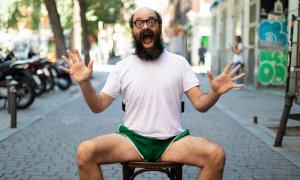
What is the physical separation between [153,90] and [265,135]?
15.2ft

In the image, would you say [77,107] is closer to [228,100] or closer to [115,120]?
[115,120]

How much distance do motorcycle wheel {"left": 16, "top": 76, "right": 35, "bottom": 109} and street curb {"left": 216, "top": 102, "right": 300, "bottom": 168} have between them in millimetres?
4345

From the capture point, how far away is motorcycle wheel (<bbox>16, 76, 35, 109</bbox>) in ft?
36.4

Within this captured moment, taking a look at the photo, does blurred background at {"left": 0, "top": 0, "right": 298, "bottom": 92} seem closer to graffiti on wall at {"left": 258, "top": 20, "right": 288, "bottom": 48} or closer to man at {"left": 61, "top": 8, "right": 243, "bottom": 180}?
graffiti on wall at {"left": 258, "top": 20, "right": 288, "bottom": 48}

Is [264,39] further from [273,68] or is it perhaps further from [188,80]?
[188,80]

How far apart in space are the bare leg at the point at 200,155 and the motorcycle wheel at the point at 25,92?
8.33m

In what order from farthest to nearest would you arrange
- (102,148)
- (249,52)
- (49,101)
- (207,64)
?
1. (207,64)
2. (249,52)
3. (49,101)
4. (102,148)

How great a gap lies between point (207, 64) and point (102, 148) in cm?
3097

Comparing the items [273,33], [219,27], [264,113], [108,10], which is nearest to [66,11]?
[108,10]

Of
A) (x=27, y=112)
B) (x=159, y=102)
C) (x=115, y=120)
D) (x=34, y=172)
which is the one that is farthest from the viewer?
(x=27, y=112)

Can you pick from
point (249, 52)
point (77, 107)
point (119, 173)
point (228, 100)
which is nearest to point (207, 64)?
point (249, 52)

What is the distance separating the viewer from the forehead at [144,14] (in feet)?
11.3

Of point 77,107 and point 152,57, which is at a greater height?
point 152,57

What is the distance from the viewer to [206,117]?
10.0 metres
